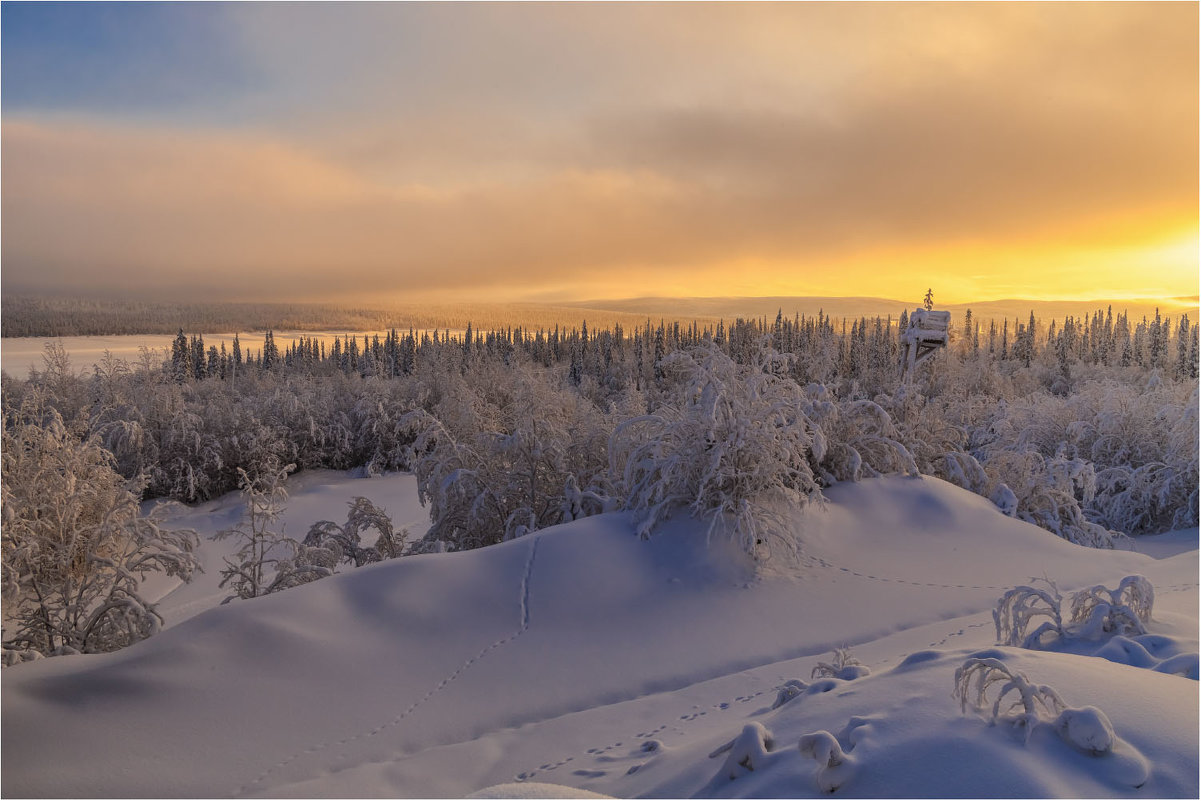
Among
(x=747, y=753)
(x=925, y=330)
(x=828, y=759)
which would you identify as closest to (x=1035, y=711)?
(x=828, y=759)

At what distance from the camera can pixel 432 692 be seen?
475 cm

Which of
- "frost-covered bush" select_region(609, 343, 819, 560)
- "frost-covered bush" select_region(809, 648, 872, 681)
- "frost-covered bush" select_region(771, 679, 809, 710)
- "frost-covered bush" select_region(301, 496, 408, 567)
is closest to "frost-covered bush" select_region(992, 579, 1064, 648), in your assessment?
"frost-covered bush" select_region(809, 648, 872, 681)

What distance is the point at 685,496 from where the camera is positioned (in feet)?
23.9

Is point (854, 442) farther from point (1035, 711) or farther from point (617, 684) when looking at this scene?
point (1035, 711)

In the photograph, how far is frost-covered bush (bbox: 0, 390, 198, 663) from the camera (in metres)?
5.75

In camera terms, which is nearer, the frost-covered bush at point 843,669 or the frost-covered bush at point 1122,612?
the frost-covered bush at point 843,669

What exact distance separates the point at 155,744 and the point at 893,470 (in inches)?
322

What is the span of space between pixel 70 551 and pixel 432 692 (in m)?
4.74

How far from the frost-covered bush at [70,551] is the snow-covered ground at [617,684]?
56.9 inches

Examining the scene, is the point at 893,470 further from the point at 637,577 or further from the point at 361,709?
the point at 361,709

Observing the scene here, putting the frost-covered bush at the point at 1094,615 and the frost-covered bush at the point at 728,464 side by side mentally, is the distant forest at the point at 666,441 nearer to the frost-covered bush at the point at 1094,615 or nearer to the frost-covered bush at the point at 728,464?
the frost-covered bush at the point at 728,464

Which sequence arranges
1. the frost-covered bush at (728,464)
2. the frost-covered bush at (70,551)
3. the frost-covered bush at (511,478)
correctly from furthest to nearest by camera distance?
the frost-covered bush at (511,478)
the frost-covered bush at (728,464)
the frost-covered bush at (70,551)

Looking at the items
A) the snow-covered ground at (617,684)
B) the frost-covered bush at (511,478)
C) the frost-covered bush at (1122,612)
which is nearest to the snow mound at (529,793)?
the snow-covered ground at (617,684)

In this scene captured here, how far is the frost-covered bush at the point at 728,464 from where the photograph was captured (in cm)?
698
